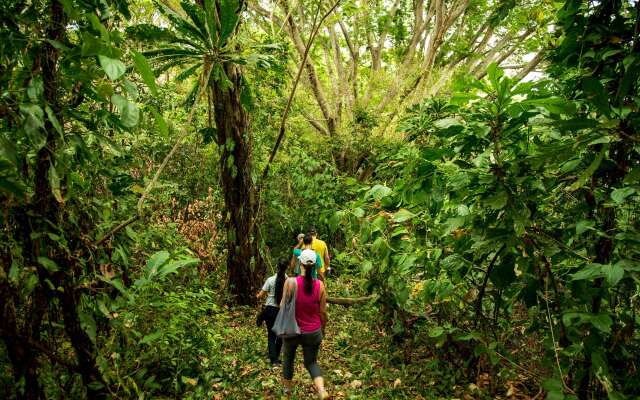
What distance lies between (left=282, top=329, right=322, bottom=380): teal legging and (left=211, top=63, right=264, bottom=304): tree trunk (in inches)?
70.7

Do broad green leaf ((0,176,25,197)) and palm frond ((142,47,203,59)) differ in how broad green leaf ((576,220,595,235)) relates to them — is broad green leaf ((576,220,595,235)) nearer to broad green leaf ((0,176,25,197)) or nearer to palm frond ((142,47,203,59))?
broad green leaf ((0,176,25,197))

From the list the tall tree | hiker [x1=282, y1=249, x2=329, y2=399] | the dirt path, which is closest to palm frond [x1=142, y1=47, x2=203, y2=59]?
hiker [x1=282, y1=249, x2=329, y2=399]

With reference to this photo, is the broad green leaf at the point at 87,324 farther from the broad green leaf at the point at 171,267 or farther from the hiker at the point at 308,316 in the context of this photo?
the hiker at the point at 308,316

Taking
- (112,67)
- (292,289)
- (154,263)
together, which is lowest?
(292,289)

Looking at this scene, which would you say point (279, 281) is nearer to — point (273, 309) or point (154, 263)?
point (273, 309)

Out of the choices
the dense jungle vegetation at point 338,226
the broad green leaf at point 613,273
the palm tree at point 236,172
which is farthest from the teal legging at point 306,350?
the broad green leaf at point 613,273

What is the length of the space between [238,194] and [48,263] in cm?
398

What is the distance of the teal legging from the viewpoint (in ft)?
12.8

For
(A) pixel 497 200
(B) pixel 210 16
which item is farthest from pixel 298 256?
(A) pixel 497 200

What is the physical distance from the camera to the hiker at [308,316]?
386 cm

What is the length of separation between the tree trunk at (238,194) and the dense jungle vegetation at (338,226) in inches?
1.2

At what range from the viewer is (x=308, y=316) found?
12.8 feet

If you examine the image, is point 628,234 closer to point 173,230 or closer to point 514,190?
point 514,190

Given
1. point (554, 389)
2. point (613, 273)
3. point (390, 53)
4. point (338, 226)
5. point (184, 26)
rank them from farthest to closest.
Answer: point (390, 53)
point (338, 226)
point (184, 26)
point (554, 389)
point (613, 273)
